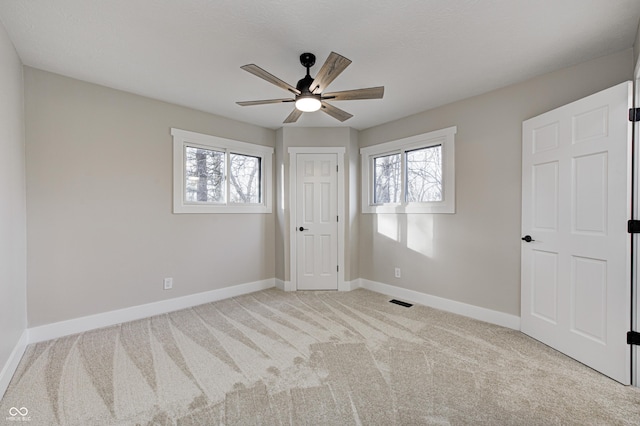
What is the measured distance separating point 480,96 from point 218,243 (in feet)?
12.1

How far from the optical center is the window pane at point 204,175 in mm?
3682

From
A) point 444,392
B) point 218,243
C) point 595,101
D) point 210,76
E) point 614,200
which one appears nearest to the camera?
point 444,392

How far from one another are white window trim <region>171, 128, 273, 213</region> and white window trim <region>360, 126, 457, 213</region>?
59.2 inches

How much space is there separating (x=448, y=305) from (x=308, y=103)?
2835 millimetres

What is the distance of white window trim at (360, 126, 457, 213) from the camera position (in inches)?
136

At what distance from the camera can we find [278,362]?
7.45ft

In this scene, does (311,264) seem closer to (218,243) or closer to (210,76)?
(218,243)

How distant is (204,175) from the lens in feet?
12.5

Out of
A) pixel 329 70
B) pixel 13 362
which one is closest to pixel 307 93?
pixel 329 70

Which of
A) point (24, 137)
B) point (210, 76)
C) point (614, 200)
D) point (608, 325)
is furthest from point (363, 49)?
point (24, 137)

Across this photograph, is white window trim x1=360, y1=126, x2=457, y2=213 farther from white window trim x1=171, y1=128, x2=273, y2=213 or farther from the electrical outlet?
the electrical outlet

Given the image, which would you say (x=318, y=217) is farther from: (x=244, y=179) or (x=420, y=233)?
(x=420, y=233)
